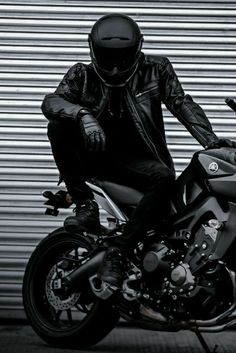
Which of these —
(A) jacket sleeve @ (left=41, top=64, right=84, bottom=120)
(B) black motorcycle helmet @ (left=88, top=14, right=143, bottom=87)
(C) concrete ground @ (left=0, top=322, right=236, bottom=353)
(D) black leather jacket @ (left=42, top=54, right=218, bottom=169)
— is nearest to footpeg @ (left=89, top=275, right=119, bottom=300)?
(C) concrete ground @ (left=0, top=322, right=236, bottom=353)

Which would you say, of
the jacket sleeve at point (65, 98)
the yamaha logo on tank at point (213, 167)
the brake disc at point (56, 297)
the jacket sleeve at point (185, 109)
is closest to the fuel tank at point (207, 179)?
the yamaha logo on tank at point (213, 167)

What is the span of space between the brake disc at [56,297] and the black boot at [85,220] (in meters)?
0.31

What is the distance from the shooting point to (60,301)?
7.34 metres

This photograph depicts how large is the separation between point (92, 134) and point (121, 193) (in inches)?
22.3

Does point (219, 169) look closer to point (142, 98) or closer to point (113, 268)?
point (142, 98)

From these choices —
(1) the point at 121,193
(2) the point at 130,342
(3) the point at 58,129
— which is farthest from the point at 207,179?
(2) the point at 130,342

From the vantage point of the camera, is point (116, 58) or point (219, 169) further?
point (116, 58)

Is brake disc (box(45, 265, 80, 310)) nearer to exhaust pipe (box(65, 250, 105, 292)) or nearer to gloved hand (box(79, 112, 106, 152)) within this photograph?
exhaust pipe (box(65, 250, 105, 292))

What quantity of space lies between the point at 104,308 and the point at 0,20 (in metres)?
2.76

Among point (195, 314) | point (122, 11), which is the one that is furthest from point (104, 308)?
point (122, 11)

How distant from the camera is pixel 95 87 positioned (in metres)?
7.02

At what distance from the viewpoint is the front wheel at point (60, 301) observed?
711 centimetres

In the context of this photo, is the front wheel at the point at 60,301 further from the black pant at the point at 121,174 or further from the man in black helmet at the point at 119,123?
the black pant at the point at 121,174

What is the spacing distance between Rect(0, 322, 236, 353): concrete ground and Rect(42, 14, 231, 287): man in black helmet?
650 millimetres
